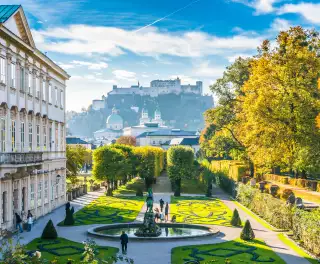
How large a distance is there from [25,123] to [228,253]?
16.9 m

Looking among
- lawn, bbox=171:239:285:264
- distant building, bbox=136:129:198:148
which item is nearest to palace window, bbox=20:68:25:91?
lawn, bbox=171:239:285:264

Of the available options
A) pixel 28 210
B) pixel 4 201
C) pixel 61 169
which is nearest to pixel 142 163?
pixel 61 169

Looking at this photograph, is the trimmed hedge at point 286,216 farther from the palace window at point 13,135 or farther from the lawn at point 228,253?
the palace window at point 13,135

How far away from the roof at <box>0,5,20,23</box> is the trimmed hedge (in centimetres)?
2063

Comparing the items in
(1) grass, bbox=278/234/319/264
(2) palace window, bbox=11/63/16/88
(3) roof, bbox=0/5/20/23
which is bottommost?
(1) grass, bbox=278/234/319/264

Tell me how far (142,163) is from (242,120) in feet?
58.7

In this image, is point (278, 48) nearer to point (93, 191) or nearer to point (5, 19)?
point (5, 19)

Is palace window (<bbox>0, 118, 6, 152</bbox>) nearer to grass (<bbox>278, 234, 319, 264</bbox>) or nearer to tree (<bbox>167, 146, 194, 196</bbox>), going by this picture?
grass (<bbox>278, 234, 319, 264</bbox>)

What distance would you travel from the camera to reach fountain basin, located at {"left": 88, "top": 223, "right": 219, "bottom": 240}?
30356 mm

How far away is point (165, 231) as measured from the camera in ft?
110

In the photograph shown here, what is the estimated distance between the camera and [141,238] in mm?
29781

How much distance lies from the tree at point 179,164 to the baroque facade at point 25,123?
67.1 ft

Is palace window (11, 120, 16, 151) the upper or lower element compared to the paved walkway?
upper

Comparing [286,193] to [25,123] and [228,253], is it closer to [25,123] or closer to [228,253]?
[228,253]
